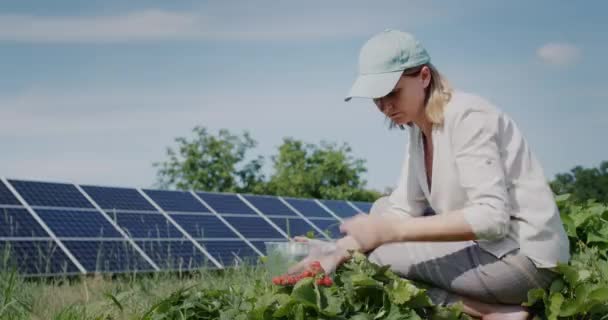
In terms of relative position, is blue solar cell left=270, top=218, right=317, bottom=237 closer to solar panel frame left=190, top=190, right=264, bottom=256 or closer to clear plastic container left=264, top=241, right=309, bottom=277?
solar panel frame left=190, top=190, right=264, bottom=256

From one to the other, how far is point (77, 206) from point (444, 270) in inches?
279

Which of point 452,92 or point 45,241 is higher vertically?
point 452,92

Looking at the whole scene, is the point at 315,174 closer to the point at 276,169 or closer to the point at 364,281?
the point at 276,169

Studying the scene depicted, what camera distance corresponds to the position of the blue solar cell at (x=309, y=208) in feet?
41.8

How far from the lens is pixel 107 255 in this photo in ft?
29.1

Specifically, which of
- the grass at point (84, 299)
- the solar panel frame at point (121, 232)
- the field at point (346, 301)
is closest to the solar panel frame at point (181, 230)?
the solar panel frame at point (121, 232)

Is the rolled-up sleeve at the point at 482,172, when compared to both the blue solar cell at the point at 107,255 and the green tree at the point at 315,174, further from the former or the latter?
the green tree at the point at 315,174

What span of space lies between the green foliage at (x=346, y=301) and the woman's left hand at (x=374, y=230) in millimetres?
149

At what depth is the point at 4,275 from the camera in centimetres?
592

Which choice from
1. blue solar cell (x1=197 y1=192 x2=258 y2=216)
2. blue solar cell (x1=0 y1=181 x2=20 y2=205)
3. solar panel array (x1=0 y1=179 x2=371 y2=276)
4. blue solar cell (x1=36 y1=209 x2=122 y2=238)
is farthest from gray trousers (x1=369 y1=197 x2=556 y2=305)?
blue solar cell (x1=197 y1=192 x2=258 y2=216)

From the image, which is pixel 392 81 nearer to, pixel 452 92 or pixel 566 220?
pixel 452 92

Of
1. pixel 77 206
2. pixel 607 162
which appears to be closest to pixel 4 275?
pixel 77 206

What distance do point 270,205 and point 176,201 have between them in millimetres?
1744

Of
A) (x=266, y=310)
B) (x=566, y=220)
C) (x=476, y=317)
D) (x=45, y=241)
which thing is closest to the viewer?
(x=266, y=310)
